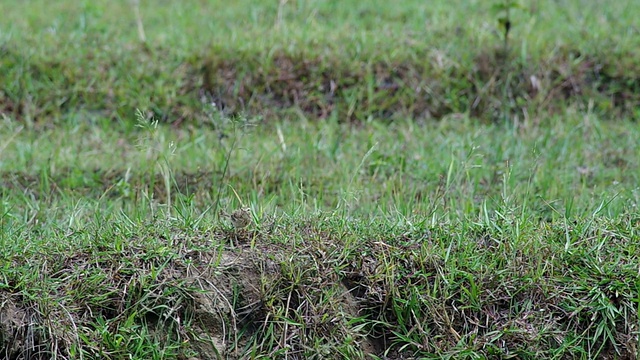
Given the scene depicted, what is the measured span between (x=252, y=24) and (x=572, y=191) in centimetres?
315

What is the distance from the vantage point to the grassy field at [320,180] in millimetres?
2900

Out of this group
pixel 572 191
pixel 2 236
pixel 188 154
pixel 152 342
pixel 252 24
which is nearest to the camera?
pixel 152 342

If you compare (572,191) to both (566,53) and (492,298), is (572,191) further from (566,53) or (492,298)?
(566,53)

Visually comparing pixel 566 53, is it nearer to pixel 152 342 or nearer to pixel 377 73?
pixel 377 73

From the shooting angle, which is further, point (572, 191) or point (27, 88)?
point (27, 88)

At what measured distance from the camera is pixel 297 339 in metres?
2.90

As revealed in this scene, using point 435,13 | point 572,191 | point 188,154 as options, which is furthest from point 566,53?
Result: point 188,154

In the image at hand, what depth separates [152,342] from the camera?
2.84 m

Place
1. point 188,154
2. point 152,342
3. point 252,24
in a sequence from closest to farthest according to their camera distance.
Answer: point 152,342
point 188,154
point 252,24

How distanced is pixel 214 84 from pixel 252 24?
95cm

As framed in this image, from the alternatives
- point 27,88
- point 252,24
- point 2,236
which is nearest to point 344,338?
point 2,236

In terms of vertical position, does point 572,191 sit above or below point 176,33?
below

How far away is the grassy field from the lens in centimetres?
290

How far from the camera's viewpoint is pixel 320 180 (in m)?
4.34
